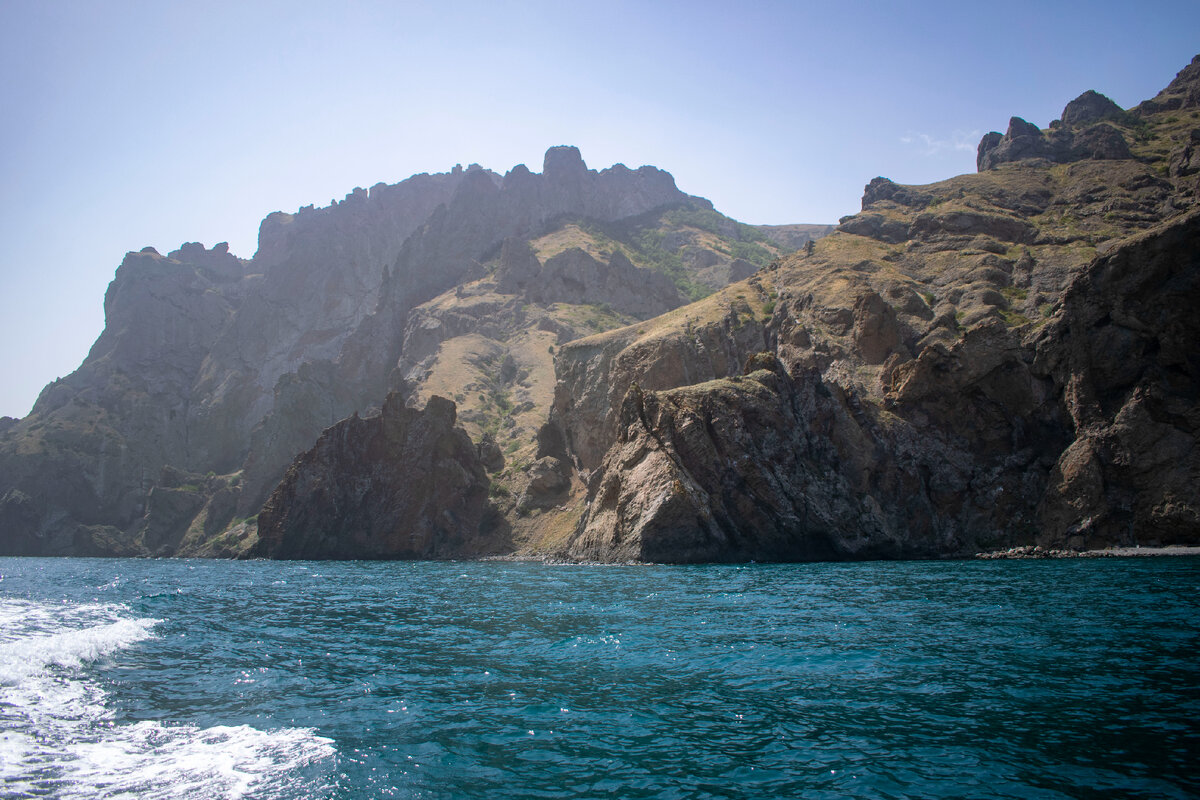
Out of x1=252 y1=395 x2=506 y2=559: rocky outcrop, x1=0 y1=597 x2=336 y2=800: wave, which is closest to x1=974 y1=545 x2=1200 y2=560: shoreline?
x1=0 y1=597 x2=336 y2=800: wave

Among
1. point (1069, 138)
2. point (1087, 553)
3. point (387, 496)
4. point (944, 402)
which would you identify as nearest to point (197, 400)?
point (387, 496)

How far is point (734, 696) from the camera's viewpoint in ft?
53.6

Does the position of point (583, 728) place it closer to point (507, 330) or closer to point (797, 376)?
point (797, 376)

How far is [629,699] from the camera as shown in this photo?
1638 centimetres

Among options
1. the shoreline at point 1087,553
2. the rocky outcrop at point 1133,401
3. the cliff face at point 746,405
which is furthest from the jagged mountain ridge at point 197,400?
the shoreline at point 1087,553

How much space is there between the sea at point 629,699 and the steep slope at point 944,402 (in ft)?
86.8

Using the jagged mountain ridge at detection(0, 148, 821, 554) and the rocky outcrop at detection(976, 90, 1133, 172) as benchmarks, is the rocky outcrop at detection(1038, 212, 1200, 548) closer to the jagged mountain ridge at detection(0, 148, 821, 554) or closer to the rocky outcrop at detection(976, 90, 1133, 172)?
the rocky outcrop at detection(976, 90, 1133, 172)

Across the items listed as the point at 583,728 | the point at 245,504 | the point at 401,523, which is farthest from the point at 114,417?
the point at 583,728

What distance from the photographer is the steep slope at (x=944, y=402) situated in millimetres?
52781

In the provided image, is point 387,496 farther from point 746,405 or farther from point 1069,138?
point 1069,138

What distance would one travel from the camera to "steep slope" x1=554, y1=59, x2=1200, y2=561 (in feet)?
173

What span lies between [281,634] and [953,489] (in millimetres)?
56534

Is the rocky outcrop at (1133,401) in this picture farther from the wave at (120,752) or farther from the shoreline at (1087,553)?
the wave at (120,752)

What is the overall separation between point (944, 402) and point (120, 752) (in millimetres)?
66775
